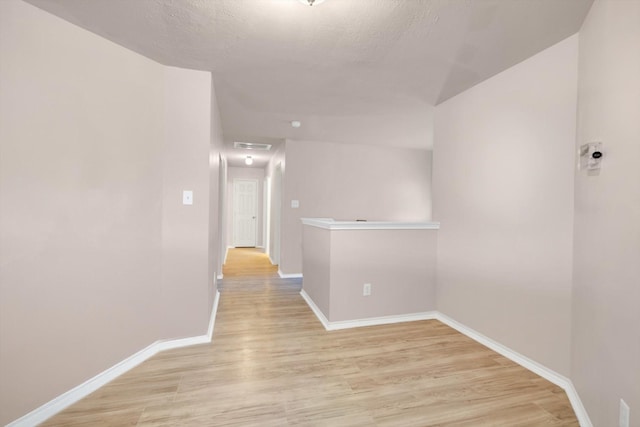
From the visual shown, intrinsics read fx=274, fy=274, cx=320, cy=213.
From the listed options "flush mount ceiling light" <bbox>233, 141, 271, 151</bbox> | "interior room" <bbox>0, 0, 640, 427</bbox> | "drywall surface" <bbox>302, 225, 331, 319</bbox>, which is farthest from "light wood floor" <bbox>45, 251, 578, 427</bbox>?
"flush mount ceiling light" <bbox>233, 141, 271, 151</bbox>

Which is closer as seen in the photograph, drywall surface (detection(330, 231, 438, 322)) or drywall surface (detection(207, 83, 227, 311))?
drywall surface (detection(207, 83, 227, 311))

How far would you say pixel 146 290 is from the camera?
84.7 inches

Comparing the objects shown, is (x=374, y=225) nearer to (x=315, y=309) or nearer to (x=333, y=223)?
(x=333, y=223)

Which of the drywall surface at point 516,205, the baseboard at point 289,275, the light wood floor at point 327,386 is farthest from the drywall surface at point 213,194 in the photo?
the drywall surface at point 516,205

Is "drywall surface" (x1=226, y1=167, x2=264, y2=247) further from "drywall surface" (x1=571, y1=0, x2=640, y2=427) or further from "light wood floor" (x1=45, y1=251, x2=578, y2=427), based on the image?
"drywall surface" (x1=571, y1=0, x2=640, y2=427)

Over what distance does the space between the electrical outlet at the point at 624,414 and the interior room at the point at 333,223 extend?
15mm

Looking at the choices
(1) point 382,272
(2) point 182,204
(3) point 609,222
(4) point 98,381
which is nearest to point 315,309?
(1) point 382,272

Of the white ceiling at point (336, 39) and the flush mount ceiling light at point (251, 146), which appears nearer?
the white ceiling at point (336, 39)

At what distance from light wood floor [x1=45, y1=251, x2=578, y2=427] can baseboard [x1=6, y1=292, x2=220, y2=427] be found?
5 cm

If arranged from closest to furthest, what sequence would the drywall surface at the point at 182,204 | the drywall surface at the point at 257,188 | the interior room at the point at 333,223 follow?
the interior room at the point at 333,223 < the drywall surface at the point at 182,204 < the drywall surface at the point at 257,188

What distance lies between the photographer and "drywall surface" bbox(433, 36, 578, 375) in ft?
6.05

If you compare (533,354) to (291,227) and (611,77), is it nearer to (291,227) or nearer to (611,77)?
(611,77)

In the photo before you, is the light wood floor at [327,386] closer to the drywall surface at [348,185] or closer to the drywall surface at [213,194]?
the drywall surface at [213,194]

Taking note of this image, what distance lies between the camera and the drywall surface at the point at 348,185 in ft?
15.6
